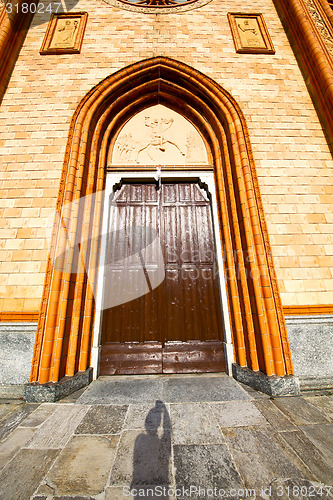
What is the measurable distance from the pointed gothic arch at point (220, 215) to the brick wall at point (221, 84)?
290mm

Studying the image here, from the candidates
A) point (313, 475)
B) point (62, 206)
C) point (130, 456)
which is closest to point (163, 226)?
point (62, 206)

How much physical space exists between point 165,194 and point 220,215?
126 cm

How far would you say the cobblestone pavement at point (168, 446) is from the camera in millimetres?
1349

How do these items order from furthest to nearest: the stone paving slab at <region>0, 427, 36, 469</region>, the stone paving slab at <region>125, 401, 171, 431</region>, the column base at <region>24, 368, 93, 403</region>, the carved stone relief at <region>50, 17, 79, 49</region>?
1. the carved stone relief at <region>50, 17, 79, 49</region>
2. the column base at <region>24, 368, 93, 403</region>
3. the stone paving slab at <region>125, 401, 171, 431</region>
4. the stone paving slab at <region>0, 427, 36, 469</region>

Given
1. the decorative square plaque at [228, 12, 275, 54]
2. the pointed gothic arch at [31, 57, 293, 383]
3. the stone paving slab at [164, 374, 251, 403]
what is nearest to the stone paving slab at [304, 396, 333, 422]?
the pointed gothic arch at [31, 57, 293, 383]

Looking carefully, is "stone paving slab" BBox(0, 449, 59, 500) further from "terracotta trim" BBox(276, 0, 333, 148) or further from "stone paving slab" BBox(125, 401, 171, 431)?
"terracotta trim" BBox(276, 0, 333, 148)

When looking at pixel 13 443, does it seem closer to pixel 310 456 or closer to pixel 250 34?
pixel 310 456

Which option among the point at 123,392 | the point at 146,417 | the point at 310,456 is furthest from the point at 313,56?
the point at 123,392

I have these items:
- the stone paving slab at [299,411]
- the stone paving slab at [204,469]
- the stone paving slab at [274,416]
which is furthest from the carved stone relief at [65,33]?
the stone paving slab at [299,411]

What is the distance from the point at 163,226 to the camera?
410 cm

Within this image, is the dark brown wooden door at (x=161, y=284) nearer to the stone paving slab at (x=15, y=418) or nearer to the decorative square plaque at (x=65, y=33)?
the stone paving slab at (x=15, y=418)

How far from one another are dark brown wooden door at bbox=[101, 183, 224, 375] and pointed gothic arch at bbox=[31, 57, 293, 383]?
391 mm

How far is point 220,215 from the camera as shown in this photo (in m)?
4.03

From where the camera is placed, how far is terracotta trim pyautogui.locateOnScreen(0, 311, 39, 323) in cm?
300
